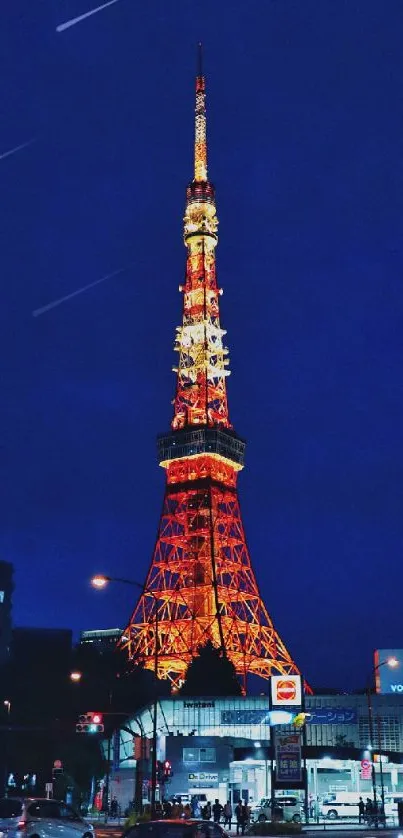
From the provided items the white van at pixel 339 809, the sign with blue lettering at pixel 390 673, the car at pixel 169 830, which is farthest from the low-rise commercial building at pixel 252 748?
the car at pixel 169 830

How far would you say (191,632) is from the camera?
97250 millimetres

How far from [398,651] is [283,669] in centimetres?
1336

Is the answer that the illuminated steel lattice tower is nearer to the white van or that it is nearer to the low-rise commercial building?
the low-rise commercial building

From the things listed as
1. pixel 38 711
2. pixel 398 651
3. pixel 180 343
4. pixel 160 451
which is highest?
pixel 180 343

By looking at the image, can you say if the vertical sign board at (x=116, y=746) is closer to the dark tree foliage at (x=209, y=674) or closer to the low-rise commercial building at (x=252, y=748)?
the low-rise commercial building at (x=252, y=748)

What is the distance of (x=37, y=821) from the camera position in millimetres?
24203

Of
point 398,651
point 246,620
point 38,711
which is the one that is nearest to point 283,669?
point 246,620

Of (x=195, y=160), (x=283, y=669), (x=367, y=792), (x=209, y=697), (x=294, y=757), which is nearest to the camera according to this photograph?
(x=294, y=757)

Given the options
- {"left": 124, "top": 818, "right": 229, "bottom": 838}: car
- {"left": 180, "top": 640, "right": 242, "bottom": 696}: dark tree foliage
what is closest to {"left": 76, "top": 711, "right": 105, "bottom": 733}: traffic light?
{"left": 124, "top": 818, "right": 229, "bottom": 838}: car

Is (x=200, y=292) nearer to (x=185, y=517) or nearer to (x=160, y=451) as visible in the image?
(x=160, y=451)

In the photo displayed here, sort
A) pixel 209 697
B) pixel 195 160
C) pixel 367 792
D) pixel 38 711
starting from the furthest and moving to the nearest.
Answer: pixel 195 160 → pixel 209 697 → pixel 38 711 → pixel 367 792

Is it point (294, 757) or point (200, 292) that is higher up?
point (200, 292)

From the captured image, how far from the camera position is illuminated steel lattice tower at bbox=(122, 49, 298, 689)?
321ft

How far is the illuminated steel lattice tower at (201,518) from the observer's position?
9781 centimetres
